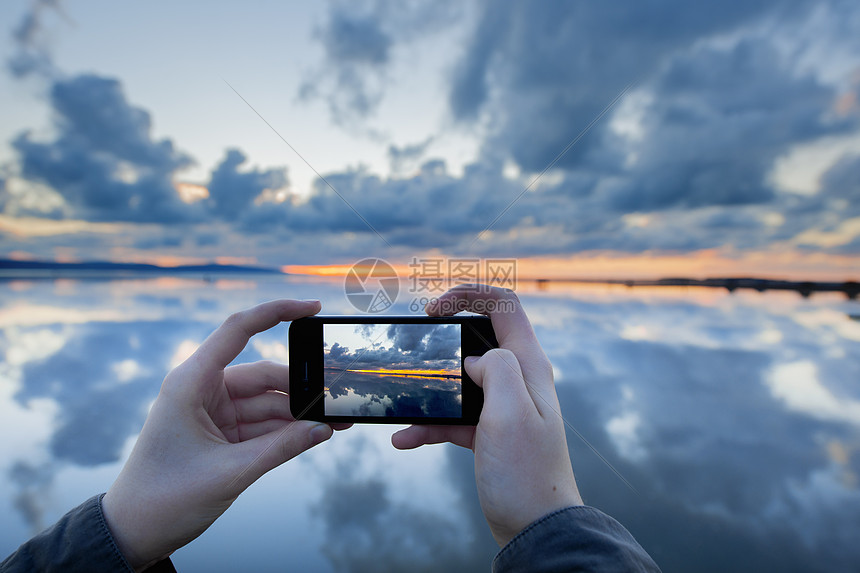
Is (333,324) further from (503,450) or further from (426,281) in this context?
(426,281)

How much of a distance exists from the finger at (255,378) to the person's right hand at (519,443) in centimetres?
121

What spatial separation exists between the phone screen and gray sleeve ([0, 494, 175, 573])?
3.39ft

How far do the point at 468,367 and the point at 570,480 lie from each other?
0.72 meters

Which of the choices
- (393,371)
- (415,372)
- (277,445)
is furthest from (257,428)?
(415,372)

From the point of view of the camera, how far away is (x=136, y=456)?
1659 mm

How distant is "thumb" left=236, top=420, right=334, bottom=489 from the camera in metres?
1.81

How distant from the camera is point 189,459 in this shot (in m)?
1.71

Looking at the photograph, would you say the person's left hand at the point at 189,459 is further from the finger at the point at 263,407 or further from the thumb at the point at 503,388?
the thumb at the point at 503,388

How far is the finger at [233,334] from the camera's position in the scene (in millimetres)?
1830

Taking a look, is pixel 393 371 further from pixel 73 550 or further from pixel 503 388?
pixel 73 550

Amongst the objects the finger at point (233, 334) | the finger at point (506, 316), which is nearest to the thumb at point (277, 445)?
the finger at point (233, 334)

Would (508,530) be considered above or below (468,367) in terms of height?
below

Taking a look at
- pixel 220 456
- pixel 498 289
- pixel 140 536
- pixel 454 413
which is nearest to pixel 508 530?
pixel 454 413

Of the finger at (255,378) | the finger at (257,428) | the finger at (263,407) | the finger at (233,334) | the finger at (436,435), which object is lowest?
the finger at (436,435)
